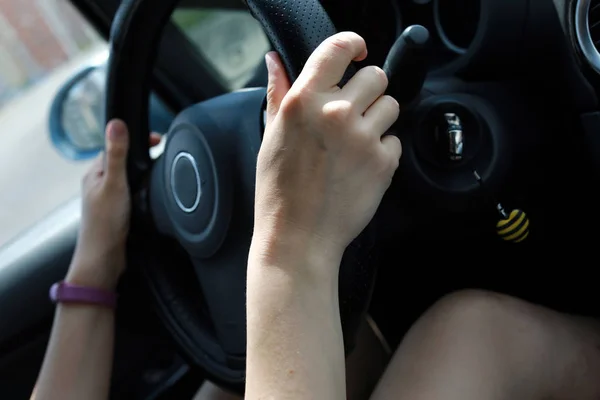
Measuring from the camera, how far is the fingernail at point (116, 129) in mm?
1021

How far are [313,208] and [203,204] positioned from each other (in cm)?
28

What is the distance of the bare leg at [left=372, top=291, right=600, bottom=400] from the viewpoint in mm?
752

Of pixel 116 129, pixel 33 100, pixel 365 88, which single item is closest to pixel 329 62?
pixel 365 88

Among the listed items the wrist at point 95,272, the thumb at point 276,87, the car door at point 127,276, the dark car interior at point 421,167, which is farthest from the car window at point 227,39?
the thumb at point 276,87

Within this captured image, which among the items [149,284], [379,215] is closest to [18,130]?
[149,284]

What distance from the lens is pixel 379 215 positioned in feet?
2.88

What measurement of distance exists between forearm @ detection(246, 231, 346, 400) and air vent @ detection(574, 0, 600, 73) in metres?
0.45

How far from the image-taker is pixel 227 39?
6.10ft

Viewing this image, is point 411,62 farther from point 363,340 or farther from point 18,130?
point 18,130

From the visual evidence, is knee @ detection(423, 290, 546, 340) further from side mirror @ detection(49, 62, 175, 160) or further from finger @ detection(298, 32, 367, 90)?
side mirror @ detection(49, 62, 175, 160)

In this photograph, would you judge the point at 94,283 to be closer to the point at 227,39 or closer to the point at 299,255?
the point at 299,255

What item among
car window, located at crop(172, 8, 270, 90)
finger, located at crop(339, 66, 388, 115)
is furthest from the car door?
finger, located at crop(339, 66, 388, 115)

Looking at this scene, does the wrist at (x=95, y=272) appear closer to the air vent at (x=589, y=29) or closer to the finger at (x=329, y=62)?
the finger at (x=329, y=62)

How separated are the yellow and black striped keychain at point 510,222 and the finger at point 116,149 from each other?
57 cm
